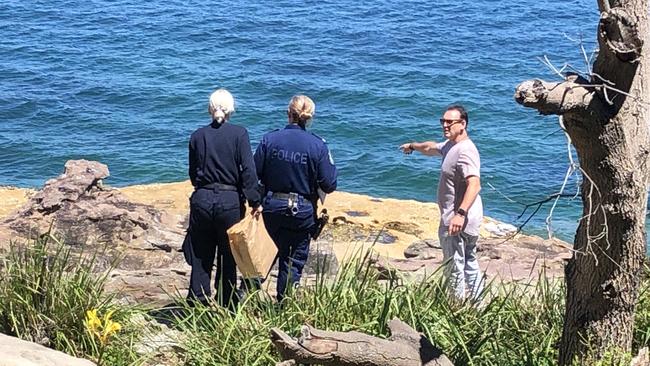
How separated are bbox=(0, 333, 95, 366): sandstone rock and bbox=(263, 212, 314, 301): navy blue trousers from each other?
211cm

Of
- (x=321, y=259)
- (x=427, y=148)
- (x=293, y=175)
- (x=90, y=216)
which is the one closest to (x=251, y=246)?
(x=293, y=175)

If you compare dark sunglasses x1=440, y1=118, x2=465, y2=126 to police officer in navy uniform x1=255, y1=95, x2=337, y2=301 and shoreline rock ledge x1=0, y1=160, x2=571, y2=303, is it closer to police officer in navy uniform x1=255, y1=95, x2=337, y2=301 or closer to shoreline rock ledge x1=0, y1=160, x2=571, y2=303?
police officer in navy uniform x1=255, y1=95, x2=337, y2=301

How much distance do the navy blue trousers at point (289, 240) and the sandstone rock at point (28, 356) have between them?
2112 mm

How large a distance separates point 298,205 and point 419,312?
144 cm

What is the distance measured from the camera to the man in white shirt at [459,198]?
24.6 feet

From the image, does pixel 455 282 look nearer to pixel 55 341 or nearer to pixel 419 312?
pixel 419 312

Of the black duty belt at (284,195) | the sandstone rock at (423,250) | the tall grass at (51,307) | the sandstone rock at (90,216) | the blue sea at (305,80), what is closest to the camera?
the tall grass at (51,307)

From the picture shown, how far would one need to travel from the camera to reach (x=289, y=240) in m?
7.68

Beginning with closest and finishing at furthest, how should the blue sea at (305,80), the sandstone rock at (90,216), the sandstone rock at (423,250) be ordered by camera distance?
1. the sandstone rock at (90,216)
2. the sandstone rock at (423,250)
3. the blue sea at (305,80)

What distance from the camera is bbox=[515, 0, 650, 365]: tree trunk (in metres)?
4.86

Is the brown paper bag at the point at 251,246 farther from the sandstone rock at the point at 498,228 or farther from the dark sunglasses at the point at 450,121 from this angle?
the sandstone rock at the point at 498,228

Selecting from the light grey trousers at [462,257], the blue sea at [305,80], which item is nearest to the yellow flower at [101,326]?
the light grey trousers at [462,257]

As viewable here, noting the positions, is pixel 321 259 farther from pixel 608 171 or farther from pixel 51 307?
pixel 608 171

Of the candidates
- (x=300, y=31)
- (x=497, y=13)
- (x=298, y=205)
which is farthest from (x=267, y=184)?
(x=497, y=13)
